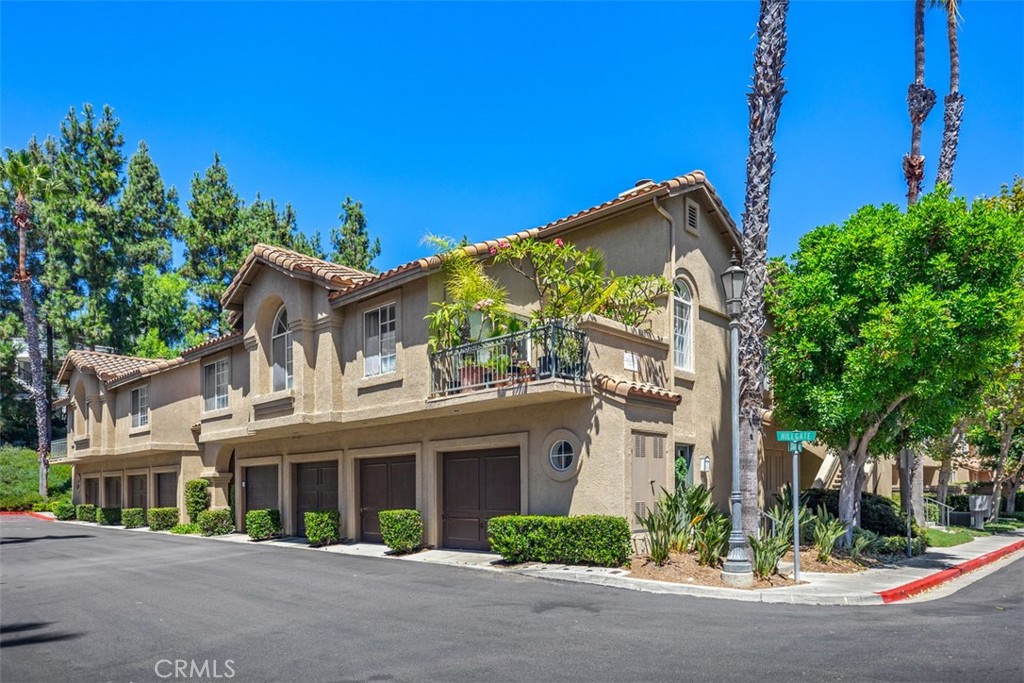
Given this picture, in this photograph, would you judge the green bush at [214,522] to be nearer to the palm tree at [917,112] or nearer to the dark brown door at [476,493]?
the dark brown door at [476,493]

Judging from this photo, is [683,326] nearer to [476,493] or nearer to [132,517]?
[476,493]

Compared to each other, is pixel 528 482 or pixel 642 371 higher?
pixel 642 371

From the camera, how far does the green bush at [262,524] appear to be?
23.9m

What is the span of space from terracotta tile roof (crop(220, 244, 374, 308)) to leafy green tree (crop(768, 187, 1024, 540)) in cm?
1007

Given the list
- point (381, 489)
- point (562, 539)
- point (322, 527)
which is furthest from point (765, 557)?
point (322, 527)

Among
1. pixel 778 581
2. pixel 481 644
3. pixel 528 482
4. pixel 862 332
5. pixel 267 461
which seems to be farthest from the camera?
pixel 267 461

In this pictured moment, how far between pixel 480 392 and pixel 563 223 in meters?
4.67

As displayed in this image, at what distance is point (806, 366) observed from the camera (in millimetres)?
17359

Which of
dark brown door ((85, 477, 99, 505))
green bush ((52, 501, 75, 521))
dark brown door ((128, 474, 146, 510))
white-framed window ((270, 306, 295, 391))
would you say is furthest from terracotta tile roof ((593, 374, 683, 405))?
green bush ((52, 501, 75, 521))

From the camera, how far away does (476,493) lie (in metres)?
19.1

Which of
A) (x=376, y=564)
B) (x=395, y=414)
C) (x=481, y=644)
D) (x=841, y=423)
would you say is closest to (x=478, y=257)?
(x=395, y=414)

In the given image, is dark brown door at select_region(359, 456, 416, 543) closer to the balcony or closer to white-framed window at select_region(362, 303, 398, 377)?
white-framed window at select_region(362, 303, 398, 377)

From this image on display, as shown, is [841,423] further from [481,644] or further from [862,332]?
[481,644]

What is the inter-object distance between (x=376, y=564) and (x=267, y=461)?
377 inches
